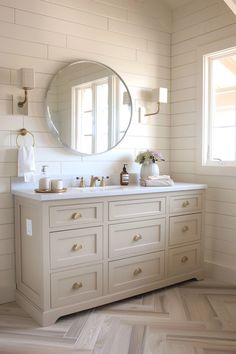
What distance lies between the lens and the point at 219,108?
3332 millimetres

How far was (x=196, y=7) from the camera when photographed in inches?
133

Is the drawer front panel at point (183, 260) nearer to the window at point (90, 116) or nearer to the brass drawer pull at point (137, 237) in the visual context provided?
the brass drawer pull at point (137, 237)

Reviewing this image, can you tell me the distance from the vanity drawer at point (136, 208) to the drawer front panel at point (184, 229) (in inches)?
7.8

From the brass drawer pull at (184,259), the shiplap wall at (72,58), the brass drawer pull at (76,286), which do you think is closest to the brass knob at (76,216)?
the brass drawer pull at (76,286)

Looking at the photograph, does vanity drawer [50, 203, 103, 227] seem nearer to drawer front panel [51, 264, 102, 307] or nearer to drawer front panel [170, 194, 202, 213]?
drawer front panel [51, 264, 102, 307]

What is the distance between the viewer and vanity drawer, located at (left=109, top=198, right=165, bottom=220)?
265cm

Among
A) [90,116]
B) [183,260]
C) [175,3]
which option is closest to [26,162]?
[90,116]

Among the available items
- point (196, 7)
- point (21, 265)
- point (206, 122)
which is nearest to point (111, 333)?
point (21, 265)

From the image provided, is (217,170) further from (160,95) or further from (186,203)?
(160,95)

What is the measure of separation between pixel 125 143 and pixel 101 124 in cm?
34

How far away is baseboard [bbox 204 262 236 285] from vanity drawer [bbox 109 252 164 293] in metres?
0.61

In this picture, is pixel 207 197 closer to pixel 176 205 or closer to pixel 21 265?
pixel 176 205

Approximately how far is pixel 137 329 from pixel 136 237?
27.4 inches

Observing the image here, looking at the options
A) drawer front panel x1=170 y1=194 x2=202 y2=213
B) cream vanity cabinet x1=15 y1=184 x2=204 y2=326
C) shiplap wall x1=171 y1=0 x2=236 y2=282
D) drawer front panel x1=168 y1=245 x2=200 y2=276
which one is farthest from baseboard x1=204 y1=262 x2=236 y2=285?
drawer front panel x1=170 y1=194 x2=202 y2=213
